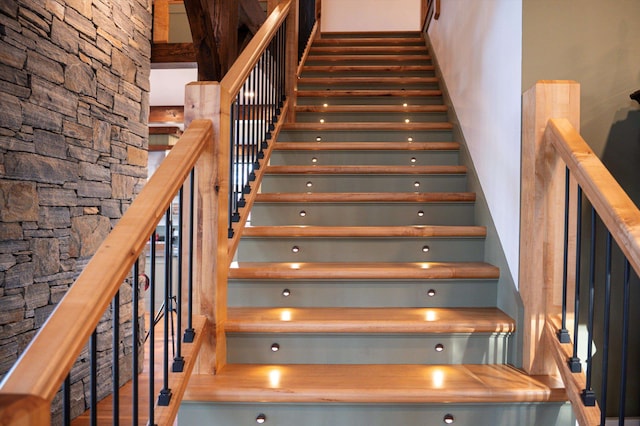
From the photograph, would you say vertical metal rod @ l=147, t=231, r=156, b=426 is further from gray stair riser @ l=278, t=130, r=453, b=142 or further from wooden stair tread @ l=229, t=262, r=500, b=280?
gray stair riser @ l=278, t=130, r=453, b=142

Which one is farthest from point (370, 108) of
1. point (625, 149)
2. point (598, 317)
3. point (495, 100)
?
point (598, 317)

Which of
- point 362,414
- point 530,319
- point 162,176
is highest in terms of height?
point 162,176

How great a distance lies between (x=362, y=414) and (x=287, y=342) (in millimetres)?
408

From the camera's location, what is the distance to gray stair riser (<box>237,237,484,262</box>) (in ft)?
7.88

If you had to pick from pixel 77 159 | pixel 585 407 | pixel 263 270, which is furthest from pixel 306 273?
pixel 77 159

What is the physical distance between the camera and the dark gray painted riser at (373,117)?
3592 mm

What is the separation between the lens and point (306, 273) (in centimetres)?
214

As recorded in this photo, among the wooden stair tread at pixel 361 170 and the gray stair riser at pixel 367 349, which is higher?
the wooden stair tread at pixel 361 170

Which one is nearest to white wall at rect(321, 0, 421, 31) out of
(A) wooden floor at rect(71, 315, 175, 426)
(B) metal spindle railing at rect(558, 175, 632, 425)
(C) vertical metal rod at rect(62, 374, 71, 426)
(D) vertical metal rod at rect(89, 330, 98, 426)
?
(A) wooden floor at rect(71, 315, 175, 426)

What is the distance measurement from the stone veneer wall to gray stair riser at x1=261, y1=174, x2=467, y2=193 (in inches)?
52.7

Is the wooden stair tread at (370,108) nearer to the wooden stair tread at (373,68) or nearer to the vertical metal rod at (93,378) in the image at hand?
the wooden stair tread at (373,68)

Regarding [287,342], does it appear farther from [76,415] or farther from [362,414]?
[76,415]

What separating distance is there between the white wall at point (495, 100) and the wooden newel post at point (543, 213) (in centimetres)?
15

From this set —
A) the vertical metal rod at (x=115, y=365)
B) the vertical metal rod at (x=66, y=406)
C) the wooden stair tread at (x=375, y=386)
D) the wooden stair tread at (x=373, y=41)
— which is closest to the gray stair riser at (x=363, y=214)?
the wooden stair tread at (x=375, y=386)
